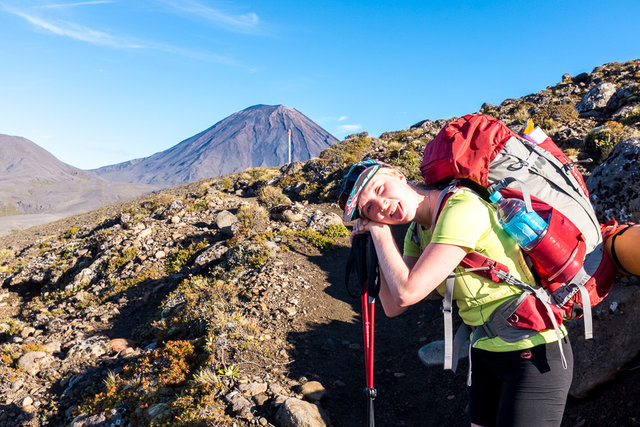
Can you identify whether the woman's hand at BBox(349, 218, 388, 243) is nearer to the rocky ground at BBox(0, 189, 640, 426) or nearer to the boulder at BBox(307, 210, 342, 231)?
the rocky ground at BBox(0, 189, 640, 426)

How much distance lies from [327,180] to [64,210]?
12008 cm

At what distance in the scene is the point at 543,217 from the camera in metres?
1.48

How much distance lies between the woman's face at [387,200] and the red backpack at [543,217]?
0.17 meters

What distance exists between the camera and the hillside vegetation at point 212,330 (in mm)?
3928

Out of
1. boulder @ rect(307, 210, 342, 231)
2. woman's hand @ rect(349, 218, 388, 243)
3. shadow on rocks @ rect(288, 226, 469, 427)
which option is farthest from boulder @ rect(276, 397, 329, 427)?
boulder @ rect(307, 210, 342, 231)

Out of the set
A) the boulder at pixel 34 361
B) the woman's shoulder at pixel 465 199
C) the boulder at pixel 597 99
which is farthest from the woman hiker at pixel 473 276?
the boulder at pixel 597 99

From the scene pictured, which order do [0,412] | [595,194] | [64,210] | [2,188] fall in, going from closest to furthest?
[595,194], [0,412], [64,210], [2,188]

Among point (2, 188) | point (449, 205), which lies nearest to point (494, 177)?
point (449, 205)

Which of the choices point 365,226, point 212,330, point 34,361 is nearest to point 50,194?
point 34,361

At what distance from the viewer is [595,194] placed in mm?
4285

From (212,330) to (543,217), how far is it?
4460 millimetres

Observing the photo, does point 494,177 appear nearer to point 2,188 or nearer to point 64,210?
point 64,210

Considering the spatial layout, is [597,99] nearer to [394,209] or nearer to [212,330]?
[212,330]

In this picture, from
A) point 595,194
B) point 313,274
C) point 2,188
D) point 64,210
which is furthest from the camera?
point 2,188
